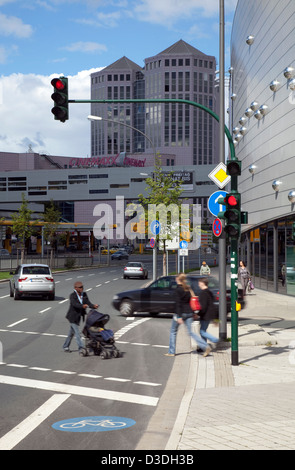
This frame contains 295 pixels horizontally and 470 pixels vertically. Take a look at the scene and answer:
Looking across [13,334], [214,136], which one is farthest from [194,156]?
[13,334]

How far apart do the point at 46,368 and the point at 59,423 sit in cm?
391

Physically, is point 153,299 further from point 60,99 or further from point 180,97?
point 180,97

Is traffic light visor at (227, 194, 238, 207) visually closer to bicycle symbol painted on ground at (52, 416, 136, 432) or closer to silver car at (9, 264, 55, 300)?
bicycle symbol painted on ground at (52, 416, 136, 432)

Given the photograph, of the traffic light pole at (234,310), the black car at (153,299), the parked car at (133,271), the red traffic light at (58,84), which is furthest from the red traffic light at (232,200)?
the parked car at (133,271)

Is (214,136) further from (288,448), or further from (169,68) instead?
(288,448)

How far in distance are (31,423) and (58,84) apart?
8.75m

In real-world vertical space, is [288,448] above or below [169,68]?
below

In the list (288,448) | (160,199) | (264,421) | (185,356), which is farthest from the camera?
(160,199)

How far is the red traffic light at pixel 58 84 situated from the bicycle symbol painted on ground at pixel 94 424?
28.1 ft

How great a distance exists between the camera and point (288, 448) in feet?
19.6

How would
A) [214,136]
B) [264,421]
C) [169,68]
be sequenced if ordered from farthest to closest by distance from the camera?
[214,136]
[169,68]
[264,421]

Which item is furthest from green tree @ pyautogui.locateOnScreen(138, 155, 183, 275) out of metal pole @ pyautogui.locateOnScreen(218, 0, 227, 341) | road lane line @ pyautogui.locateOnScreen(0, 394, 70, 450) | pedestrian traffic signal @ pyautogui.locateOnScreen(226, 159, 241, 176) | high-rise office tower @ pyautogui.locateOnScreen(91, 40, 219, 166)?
high-rise office tower @ pyautogui.locateOnScreen(91, 40, 219, 166)

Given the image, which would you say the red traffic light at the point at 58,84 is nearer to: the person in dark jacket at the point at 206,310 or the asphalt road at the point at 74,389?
the person in dark jacket at the point at 206,310

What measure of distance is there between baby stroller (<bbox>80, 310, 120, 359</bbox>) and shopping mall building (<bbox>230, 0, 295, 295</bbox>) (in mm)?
14437
